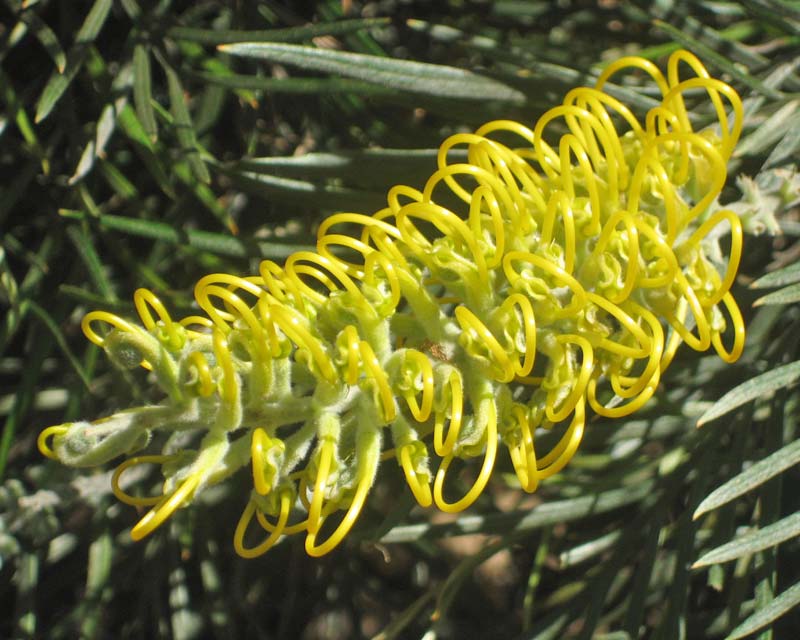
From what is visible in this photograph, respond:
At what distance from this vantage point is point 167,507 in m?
0.66

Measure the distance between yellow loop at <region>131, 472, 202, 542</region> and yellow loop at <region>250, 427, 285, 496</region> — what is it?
0.04 metres

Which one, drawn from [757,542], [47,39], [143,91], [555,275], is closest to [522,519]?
[757,542]

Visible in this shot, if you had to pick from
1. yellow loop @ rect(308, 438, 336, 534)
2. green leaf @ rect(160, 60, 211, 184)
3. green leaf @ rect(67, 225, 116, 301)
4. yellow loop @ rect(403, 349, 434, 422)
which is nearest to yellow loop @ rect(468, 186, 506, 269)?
yellow loop @ rect(403, 349, 434, 422)

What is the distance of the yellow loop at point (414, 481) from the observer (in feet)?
2.33

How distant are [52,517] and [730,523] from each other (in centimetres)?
77

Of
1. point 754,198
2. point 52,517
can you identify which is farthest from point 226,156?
point 754,198

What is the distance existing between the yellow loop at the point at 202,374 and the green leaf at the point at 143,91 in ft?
1.12

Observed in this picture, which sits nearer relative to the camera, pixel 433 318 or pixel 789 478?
pixel 433 318

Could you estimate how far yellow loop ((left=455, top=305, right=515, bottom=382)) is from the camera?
71cm

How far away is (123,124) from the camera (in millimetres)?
993

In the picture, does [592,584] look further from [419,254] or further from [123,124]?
[123,124]

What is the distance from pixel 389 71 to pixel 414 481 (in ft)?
1.48

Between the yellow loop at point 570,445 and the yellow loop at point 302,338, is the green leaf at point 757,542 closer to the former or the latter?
the yellow loop at point 570,445

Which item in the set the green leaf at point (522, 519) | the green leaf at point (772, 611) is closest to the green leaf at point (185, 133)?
the green leaf at point (522, 519)
